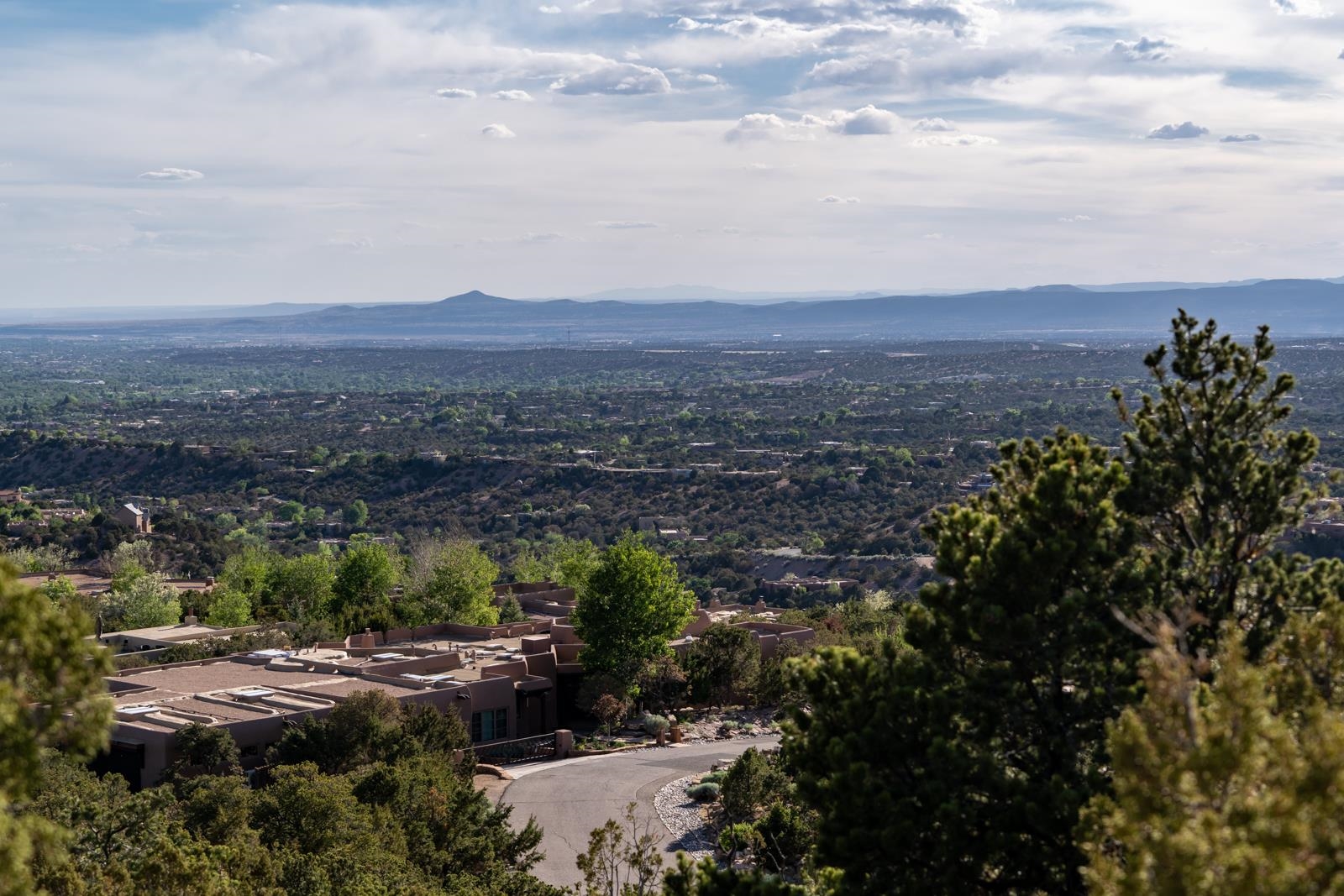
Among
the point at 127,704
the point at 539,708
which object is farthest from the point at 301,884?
the point at 539,708

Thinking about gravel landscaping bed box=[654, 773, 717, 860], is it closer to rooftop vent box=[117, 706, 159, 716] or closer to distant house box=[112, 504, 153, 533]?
rooftop vent box=[117, 706, 159, 716]

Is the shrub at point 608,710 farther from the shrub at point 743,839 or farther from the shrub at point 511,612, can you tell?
the shrub at point 511,612

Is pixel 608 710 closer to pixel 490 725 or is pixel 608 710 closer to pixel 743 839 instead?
pixel 490 725

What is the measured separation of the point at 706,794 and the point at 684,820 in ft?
6.77

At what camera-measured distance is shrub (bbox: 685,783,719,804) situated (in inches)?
1382

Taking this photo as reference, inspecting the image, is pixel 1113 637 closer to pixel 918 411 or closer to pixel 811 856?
pixel 811 856

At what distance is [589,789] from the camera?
3600 cm

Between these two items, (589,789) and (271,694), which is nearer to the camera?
(589,789)

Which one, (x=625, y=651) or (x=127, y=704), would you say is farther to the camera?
(x=625, y=651)

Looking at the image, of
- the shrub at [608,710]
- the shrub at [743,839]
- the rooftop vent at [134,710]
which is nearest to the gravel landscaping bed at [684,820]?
the shrub at [743,839]

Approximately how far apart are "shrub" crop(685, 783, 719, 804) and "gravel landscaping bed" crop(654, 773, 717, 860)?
5.9 inches

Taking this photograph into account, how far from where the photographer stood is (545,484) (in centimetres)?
11288

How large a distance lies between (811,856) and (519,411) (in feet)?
569

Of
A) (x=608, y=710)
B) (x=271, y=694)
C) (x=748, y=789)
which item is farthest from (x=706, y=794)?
(x=271, y=694)
